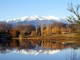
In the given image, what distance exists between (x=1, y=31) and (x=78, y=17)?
70.5 metres

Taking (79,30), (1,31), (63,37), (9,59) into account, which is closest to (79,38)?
(79,30)

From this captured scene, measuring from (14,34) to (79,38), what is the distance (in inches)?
2548

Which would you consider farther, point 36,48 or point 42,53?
point 36,48

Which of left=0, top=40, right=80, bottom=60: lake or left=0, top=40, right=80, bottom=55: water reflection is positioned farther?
left=0, top=40, right=80, bottom=55: water reflection

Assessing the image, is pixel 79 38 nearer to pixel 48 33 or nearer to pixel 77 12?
pixel 77 12

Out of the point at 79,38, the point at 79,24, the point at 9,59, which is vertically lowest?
the point at 9,59

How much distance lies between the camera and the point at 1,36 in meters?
71.8

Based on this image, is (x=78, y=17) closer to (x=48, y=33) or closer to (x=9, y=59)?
(x=9, y=59)

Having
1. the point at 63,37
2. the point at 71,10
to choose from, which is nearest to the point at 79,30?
the point at 71,10

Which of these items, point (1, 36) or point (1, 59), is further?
point (1, 36)

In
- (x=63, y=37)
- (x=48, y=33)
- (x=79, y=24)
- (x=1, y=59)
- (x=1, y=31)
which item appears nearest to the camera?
(x=79, y=24)

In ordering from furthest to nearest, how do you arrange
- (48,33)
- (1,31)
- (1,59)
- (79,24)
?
(1,31) → (48,33) → (1,59) → (79,24)

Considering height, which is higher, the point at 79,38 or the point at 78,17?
the point at 78,17

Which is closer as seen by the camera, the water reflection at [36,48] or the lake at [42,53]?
the lake at [42,53]
